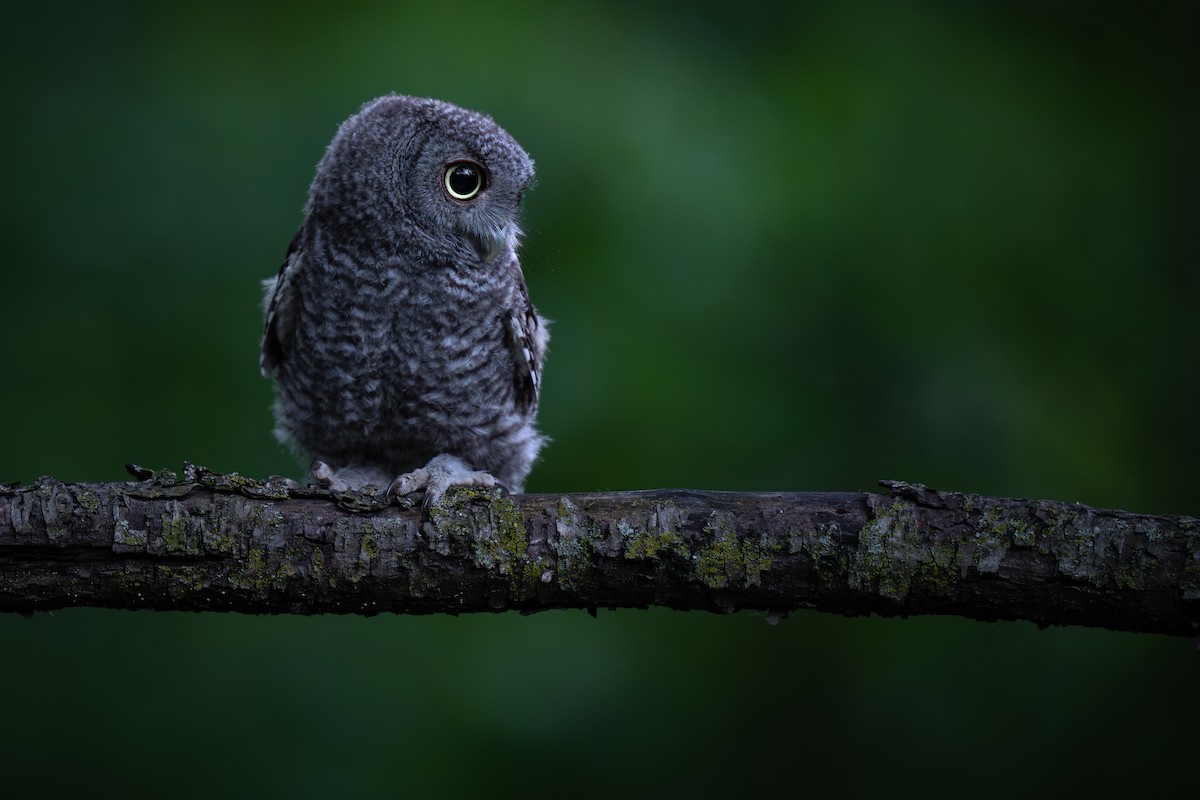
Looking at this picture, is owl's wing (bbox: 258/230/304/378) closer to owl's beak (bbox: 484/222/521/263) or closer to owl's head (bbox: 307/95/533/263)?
owl's head (bbox: 307/95/533/263)

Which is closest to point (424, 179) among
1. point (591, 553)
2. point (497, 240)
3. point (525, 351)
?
point (497, 240)

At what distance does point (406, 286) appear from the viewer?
7.84ft

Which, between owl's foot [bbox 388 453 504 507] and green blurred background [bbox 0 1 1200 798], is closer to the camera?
owl's foot [bbox 388 453 504 507]

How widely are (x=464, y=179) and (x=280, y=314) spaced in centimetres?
58

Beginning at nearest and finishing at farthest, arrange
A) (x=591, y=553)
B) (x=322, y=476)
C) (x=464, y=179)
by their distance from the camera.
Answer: (x=591, y=553) → (x=322, y=476) → (x=464, y=179)

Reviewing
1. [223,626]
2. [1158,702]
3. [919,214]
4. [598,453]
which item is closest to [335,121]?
[598,453]

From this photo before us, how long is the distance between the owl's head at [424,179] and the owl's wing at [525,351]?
0.19 m

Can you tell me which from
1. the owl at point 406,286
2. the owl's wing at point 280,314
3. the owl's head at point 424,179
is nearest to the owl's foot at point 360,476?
the owl at point 406,286

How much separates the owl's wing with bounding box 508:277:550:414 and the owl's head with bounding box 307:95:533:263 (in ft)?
0.62

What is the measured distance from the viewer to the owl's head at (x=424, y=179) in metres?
2.36

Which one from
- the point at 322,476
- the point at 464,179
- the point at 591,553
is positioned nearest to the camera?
the point at 591,553

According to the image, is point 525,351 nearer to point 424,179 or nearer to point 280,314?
point 424,179

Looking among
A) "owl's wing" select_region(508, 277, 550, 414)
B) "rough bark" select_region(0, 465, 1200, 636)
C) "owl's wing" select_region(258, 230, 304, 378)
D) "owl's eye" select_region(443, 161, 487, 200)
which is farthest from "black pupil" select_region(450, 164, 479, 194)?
"rough bark" select_region(0, 465, 1200, 636)

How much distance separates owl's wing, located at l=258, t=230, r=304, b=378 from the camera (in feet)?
8.17
